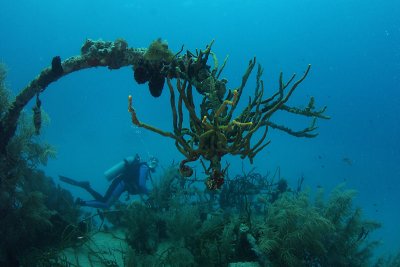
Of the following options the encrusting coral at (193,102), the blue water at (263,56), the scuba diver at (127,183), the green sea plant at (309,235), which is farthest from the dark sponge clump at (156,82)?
the blue water at (263,56)

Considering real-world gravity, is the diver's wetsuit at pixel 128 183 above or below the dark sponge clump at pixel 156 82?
above

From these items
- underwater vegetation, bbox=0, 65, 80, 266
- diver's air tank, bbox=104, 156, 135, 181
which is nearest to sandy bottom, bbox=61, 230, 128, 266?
underwater vegetation, bbox=0, 65, 80, 266

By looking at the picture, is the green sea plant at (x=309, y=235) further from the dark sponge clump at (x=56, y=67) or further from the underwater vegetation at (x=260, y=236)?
the dark sponge clump at (x=56, y=67)

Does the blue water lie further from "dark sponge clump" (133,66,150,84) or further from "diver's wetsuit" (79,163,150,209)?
"dark sponge clump" (133,66,150,84)

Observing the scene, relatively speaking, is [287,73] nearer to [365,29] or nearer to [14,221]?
[365,29]

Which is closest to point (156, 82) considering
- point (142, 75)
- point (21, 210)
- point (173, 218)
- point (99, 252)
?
point (142, 75)

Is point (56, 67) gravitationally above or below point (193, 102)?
above

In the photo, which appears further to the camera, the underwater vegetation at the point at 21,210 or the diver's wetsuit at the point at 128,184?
the diver's wetsuit at the point at 128,184

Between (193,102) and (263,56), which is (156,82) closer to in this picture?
(193,102)

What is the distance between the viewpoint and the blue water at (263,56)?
76.9 m

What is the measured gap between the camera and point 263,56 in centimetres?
8700

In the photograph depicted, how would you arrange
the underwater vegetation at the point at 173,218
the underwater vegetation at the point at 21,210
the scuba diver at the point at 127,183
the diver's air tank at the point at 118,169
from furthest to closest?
the diver's air tank at the point at 118,169
the scuba diver at the point at 127,183
the underwater vegetation at the point at 21,210
the underwater vegetation at the point at 173,218

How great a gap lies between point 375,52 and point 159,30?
185ft

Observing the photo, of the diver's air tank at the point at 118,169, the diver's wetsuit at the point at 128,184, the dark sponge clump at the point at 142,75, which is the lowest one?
the dark sponge clump at the point at 142,75
